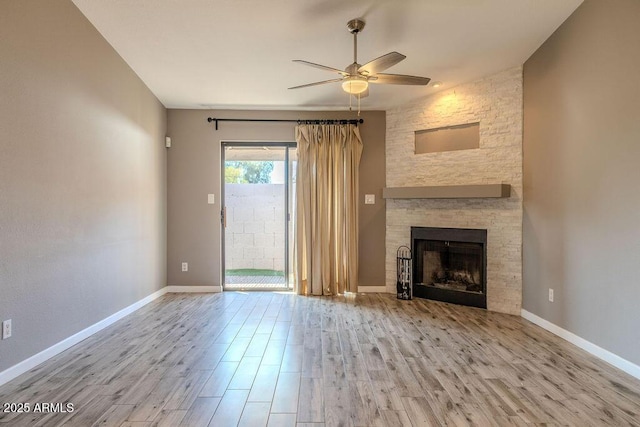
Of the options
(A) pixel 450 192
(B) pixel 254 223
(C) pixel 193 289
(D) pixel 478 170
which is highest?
(D) pixel 478 170

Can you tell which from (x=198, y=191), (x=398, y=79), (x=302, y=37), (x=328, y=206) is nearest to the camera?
(x=398, y=79)

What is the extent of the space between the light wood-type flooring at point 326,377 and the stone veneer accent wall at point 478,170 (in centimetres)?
68

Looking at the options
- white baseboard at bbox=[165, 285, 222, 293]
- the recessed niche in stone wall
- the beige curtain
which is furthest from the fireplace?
white baseboard at bbox=[165, 285, 222, 293]

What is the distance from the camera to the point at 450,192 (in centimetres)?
379

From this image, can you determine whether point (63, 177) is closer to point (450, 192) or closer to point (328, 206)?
point (328, 206)

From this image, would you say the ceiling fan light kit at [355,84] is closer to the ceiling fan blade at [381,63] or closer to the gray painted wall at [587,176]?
the ceiling fan blade at [381,63]

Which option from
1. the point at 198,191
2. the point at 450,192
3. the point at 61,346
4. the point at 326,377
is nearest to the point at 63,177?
the point at 61,346

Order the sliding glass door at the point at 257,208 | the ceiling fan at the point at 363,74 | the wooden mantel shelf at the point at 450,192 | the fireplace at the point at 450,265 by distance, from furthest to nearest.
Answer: the sliding glass door at the point at 257,208 < the fireplace at the point at 450,265 < the wooden mantel shelf at the point at 450,192 < the ceiling fan at the point at 363,74

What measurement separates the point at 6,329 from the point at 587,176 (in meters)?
4.48

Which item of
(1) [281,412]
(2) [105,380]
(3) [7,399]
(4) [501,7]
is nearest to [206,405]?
(1) [281,412]

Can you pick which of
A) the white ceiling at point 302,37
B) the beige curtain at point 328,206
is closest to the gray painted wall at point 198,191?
the beige curtain at point 328,206

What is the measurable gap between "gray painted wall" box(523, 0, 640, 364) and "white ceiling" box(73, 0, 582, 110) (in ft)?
1.25

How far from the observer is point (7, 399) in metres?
1.91

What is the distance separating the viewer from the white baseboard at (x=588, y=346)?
2.23 m
